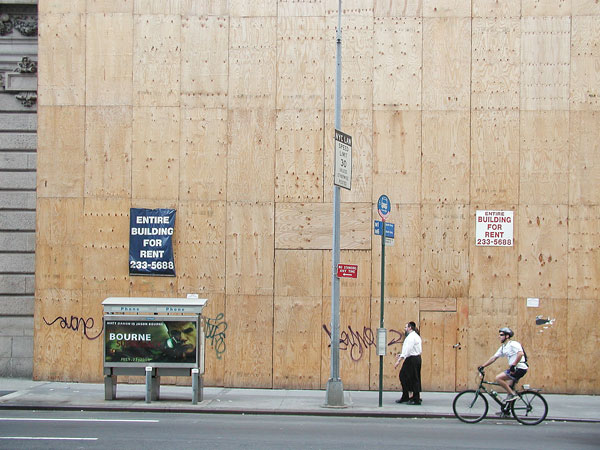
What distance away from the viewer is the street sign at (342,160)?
15477mm

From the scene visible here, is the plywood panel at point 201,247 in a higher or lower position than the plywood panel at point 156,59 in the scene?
lower

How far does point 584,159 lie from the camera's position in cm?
1808

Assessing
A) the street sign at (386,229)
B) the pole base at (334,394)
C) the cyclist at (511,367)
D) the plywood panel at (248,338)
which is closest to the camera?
the cyclist at (511,367)

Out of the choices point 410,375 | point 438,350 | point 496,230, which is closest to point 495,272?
point 496,230

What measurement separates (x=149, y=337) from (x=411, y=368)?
535 centimetres

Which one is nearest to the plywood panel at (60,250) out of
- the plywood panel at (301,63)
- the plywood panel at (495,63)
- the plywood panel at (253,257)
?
the plywood panel at (253,257)

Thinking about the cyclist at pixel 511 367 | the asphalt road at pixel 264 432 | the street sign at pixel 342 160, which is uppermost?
the street sign at pixel 342 160

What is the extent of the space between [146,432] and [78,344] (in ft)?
22.3

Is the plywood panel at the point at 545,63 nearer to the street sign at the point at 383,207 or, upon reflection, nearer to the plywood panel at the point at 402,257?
the plywood panel at the point at 402,257

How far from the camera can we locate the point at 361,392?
58.4 feet

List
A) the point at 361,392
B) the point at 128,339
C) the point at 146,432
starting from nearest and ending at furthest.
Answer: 1. the point at 146,432
2. the point at 128,339
3. the point at 361,392

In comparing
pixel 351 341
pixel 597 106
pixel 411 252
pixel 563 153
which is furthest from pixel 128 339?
pixel 597 106

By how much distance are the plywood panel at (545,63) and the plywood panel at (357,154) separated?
363 centimetres

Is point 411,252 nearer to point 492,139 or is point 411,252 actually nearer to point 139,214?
point 492,139
